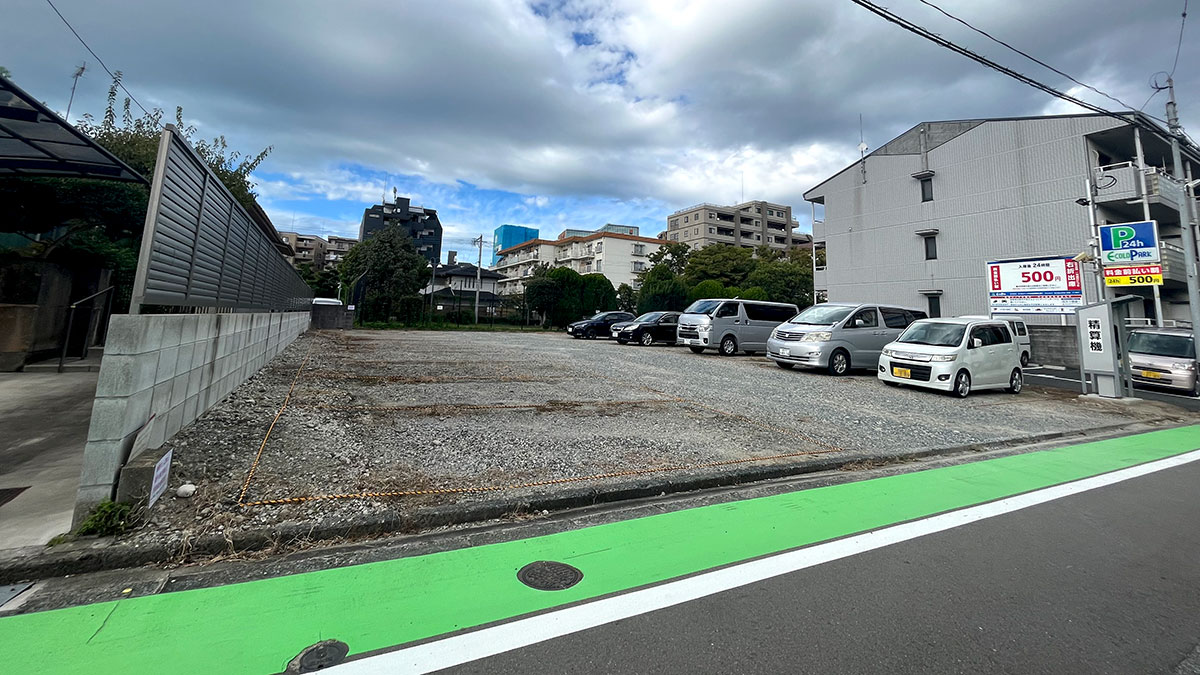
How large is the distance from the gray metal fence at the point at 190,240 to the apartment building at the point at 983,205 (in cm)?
2230

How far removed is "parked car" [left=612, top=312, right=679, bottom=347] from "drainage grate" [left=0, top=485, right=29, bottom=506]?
15603mm

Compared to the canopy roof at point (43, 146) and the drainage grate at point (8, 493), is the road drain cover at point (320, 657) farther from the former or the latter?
the canopy roof at point (43, 146)

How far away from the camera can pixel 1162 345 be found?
1116 centimetres

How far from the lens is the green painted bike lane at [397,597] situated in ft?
5.78

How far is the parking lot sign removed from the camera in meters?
10.8

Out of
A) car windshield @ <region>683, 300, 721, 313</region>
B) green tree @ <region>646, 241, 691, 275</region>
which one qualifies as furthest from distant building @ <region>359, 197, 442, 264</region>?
car windshield @ <region>683, 300, 721, 313</region>

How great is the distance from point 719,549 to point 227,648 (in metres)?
2.33

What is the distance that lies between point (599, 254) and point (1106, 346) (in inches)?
1939

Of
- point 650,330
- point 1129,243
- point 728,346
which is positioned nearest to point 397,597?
point 728,346

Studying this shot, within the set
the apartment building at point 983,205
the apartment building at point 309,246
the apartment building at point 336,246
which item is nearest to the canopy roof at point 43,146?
the apartment building at point 983,205

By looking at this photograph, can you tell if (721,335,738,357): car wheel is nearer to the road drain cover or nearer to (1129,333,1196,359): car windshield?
(1129,333,1196,359): car windshield

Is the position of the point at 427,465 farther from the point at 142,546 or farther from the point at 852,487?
the point at 852,487

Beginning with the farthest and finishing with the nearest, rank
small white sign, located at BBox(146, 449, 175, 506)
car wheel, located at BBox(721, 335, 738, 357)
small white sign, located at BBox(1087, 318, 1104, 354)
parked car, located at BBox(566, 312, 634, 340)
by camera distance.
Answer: parked car, located at BBox(566, 312, 634, 340) < car wheel, located at BBox(721, 335, 738, 357) < small white sign, located at BBox(1087, 318, 1104, 354) < small white sign, located at BBox(146, 449, 175, 506)

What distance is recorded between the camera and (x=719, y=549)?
276 cm
